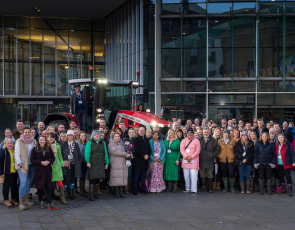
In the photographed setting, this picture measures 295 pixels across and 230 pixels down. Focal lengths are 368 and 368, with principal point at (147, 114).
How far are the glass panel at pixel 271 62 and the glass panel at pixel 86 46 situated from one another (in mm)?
15931

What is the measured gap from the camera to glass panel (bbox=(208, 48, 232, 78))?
21797mm

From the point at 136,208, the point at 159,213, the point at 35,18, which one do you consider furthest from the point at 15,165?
the point at 35,18

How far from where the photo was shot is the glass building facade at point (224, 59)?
21.6 meters

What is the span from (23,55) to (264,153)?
84.1 ft

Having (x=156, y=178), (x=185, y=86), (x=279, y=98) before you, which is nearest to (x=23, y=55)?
(x=185, y=86)

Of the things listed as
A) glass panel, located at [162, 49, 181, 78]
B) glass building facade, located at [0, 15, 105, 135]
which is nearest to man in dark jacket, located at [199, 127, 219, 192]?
glass panel, located at [162, 49, 181, 78]

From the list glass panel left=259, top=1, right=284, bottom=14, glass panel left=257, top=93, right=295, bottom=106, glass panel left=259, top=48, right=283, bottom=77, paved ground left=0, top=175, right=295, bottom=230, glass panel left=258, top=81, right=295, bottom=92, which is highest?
glass panel left=259, top=1, right=284, bottom=14

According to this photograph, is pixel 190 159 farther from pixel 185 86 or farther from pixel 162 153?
pixel 185 86

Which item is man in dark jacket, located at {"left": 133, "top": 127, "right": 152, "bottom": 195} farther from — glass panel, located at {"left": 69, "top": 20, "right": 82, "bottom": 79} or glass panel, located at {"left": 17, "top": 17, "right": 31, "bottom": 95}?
glass panel, located at {"left": 17, "top": 17, "right": 31, "bottom": 95}

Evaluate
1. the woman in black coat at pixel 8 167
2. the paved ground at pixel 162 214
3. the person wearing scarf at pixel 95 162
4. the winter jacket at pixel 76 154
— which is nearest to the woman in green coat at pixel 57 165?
the winter jacket at pixel 76 154

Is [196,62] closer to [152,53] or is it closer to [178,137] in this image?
[152,53]

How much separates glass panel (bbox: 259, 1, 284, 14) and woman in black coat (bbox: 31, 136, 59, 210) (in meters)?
17.5

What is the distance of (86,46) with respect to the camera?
32469 millimetres

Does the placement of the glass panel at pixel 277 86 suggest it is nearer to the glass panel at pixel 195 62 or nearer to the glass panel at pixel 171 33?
the glass panel at pixel 195 62
